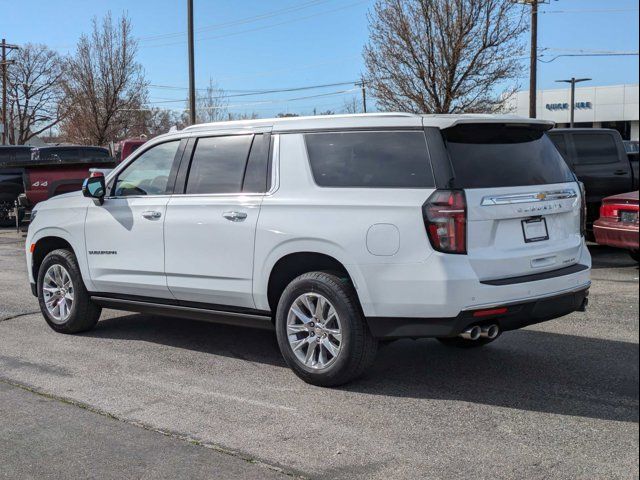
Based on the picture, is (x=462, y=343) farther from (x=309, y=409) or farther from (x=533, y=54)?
(x=533, y=54)

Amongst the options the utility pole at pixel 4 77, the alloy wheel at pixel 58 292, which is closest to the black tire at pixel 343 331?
the alloy wheel at pixel 58 292

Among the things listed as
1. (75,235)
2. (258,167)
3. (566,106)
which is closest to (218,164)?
(258,167)

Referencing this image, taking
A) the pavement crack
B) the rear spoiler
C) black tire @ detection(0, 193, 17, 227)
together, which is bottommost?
the pavement crack

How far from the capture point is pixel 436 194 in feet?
15.6

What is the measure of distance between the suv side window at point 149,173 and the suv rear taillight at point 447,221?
254 cm

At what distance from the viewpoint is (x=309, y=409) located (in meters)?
4.93

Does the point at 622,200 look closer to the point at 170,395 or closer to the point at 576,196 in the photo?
the point at 576,196

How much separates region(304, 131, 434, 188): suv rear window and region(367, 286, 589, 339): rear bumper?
2.89ft

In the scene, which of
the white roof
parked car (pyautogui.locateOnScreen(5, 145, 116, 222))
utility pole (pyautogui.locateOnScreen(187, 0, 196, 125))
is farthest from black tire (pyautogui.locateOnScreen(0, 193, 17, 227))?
the white roof

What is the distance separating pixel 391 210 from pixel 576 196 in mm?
1446

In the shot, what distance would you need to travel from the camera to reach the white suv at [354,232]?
4.77m

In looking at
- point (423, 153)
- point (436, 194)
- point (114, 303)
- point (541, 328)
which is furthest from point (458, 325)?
point (114, 303)

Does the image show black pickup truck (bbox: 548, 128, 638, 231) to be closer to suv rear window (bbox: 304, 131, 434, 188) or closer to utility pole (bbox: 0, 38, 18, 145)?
suv rear window (bbox: 304, 131, 434, 188)

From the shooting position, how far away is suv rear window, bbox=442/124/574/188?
16.1 feet
